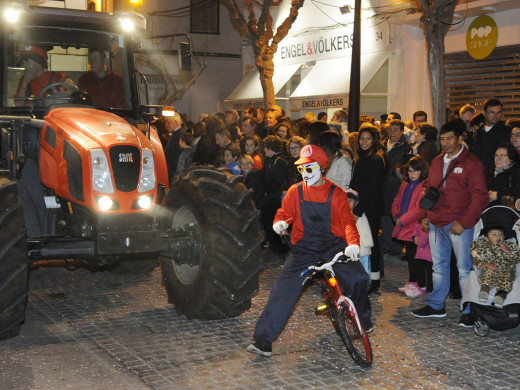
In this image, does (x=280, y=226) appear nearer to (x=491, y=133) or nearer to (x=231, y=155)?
(x=491, y=133)

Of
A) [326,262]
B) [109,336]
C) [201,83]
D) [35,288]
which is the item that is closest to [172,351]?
[109,336]

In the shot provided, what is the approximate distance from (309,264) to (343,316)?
1.88ft

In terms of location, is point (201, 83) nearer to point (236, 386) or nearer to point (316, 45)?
point (316, 45)

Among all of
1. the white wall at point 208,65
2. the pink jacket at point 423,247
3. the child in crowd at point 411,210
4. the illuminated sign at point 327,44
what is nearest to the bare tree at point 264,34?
the illuminated sign at point 327,44

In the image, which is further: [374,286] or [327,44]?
[327,44]

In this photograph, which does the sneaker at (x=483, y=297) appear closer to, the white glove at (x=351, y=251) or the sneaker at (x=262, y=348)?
the white glove at (x=351, y=251)

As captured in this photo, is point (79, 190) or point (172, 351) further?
point (79, 190)

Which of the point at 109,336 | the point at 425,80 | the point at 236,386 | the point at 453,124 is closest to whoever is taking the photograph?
the point at 236,386

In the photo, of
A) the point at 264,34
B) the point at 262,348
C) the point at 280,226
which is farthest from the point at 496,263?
the point at 264,34

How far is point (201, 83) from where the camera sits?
3434 centimetres

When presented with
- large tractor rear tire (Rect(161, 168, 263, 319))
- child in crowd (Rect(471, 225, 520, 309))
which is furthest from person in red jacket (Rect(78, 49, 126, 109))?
child in crowd (Rect(471, 225, 520, 309))

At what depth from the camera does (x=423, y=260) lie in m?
9.43

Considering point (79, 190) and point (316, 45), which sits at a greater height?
point (316, 45)

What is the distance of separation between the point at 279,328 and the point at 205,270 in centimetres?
107
